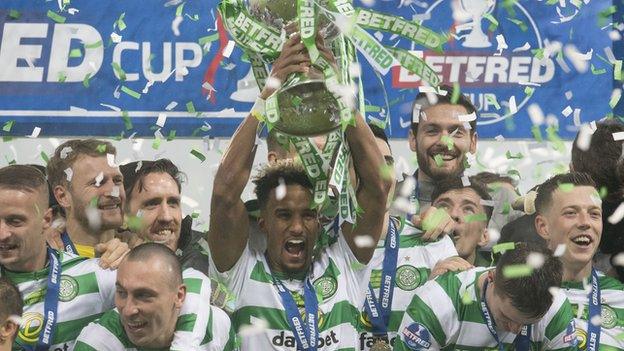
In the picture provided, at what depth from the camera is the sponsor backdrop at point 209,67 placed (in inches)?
221

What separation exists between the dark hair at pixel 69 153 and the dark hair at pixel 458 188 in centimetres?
114

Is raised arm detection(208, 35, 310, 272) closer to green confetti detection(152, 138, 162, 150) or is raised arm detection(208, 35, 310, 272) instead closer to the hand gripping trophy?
the hand gripping trophy

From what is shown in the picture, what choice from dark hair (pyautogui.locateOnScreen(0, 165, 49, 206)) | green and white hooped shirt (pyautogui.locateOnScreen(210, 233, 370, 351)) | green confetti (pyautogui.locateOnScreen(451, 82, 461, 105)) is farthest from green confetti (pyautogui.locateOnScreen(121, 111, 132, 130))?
green confetti (pyautogui.locateOnScreen(451, 82, 461, 105))

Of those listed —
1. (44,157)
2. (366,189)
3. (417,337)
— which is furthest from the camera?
(44,157)

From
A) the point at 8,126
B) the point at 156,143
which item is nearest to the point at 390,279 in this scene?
the point at 156,143

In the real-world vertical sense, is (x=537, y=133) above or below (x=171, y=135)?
above

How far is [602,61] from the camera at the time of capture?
19.0 ft

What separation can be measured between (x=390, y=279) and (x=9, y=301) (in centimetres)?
126

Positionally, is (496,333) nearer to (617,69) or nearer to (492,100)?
(492,100)

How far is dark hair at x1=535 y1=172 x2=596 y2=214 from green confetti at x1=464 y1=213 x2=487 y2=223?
0.19 m

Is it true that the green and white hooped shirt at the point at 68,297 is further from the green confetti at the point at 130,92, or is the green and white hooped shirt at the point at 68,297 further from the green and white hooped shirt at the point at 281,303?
the green confetti at the point at 130,92

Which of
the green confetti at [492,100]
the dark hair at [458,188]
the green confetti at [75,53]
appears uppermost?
the green confetti at [75,53]

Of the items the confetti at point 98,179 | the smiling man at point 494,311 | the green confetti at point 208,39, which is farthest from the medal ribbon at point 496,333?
the green confetti at point 208,39

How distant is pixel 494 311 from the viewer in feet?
15.3
